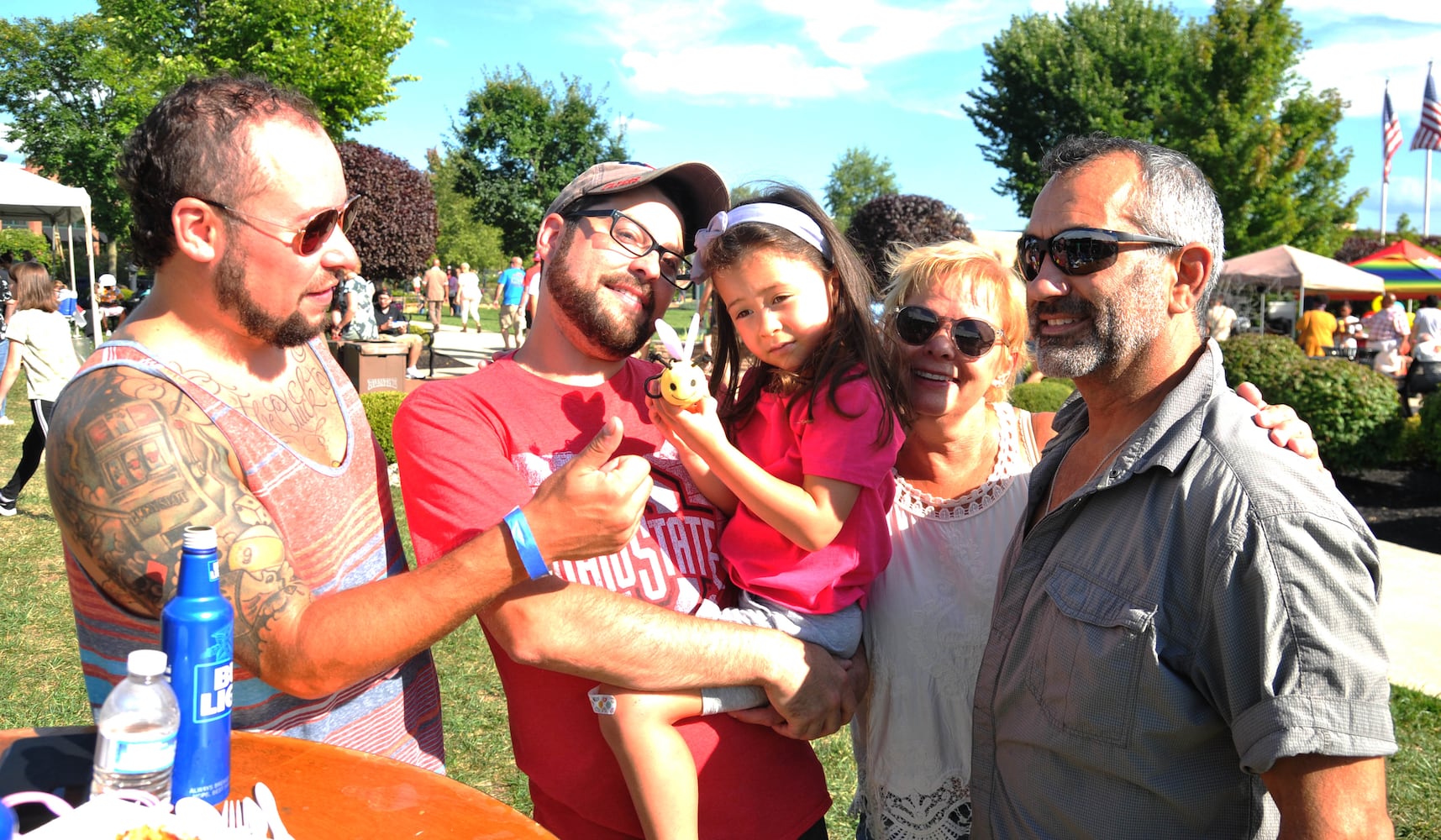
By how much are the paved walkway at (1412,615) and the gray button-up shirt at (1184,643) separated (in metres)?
3.03

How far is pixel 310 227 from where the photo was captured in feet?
7.16

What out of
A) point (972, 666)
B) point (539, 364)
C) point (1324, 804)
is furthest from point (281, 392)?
point (1324, 804)

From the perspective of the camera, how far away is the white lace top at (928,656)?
2.57 metres

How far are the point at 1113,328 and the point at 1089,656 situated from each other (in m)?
0.75

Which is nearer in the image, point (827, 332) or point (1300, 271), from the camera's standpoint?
point (827, 332)

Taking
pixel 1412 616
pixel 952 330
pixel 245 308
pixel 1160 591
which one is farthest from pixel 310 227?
pixel 1412 616

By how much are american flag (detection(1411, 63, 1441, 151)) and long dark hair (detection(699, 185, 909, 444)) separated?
4081 centimetres

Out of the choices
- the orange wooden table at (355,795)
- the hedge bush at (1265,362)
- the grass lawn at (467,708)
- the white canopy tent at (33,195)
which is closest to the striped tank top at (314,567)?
the orange wooden table at (355,795)

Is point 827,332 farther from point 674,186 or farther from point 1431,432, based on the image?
point 1431,432

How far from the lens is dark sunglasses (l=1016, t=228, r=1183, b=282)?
2.14m

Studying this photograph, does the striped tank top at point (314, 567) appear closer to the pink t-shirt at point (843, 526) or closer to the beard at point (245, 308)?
the beard at point (245, 308)

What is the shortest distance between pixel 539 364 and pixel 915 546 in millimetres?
1191

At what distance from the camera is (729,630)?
2326mm

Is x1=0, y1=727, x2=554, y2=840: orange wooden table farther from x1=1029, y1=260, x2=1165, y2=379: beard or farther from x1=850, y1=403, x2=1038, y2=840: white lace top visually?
x1=1029, y1=260, x2=1165, y2=379: beard
